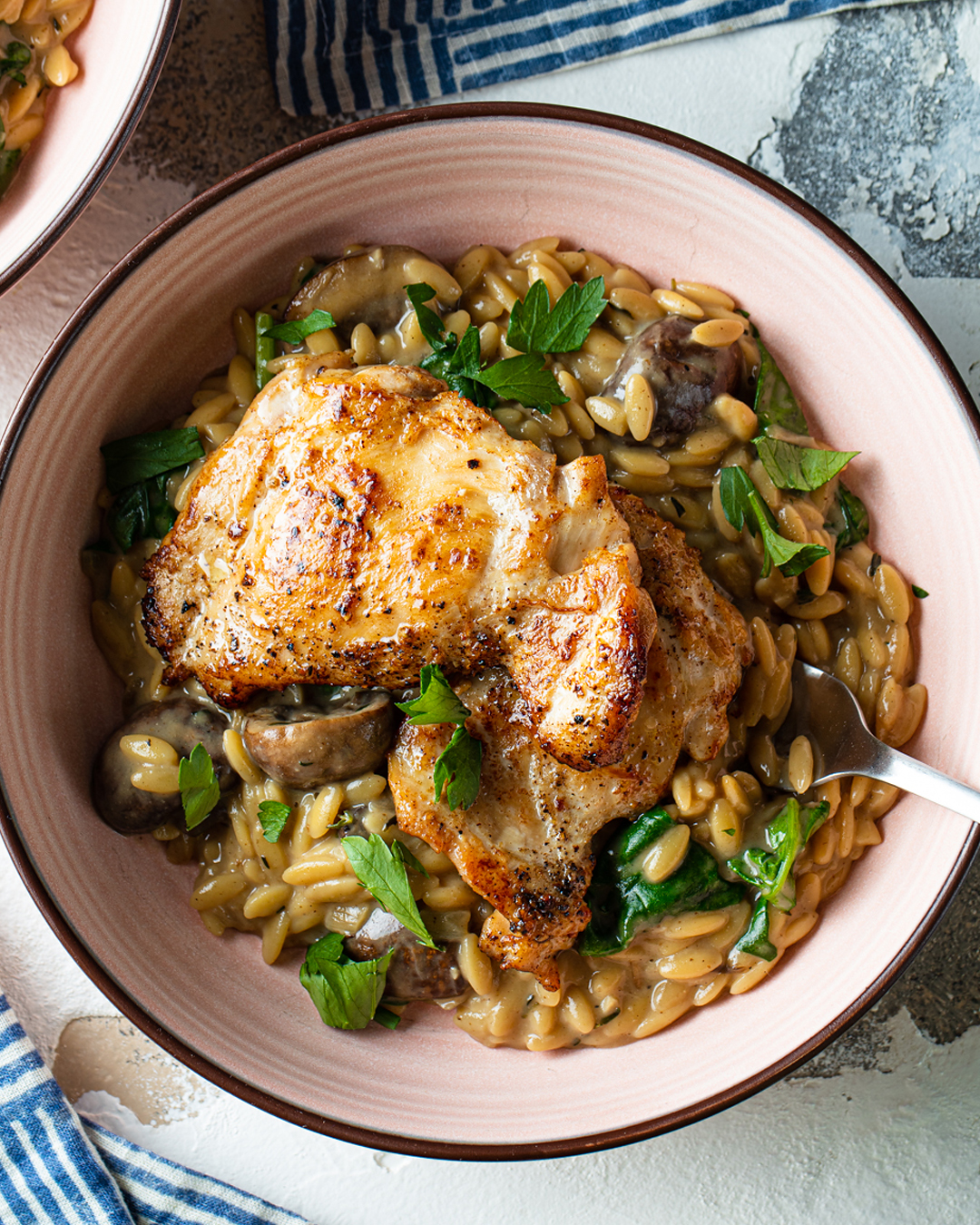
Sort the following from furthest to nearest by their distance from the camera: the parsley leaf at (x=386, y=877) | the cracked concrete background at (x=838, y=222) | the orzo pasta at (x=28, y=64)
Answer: the cracked concrete background at (x=838, y=222) → the orzo pasta at (x=28, y=64) → the parsley leaf at (x=386, y=877)

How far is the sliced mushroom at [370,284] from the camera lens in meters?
3.53

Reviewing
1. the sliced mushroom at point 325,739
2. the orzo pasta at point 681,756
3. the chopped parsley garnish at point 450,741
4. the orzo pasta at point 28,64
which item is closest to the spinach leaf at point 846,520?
the orzo pasta at point 681,756

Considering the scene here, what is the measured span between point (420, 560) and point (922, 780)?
5.87ft

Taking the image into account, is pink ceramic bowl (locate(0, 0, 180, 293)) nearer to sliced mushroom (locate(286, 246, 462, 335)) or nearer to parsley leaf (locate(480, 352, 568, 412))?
sliced mushroom (locate(286, 246, 462, 335))

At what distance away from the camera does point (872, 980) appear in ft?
10.7

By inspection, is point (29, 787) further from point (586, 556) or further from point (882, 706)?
point (882, 706)

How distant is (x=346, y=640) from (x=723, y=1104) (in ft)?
6.42

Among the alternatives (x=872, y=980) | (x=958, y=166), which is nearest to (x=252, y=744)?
(x=872, y=980)

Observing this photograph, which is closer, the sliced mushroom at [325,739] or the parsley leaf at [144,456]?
the sliced mushroom at [325,739]

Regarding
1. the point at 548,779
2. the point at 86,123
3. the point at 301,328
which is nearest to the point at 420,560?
the point at 548,779

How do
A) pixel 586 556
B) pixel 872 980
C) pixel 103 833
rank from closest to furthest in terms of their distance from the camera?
pixel 586 556
pixel 872 980
pixel 103 833

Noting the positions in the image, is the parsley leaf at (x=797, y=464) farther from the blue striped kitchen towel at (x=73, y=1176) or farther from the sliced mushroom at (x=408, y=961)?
the blue striped kitchen towel at (x=73, y=1176)

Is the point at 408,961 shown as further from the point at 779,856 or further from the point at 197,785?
the point at 779,856

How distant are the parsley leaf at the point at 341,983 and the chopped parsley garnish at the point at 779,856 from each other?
1252 millimetres
